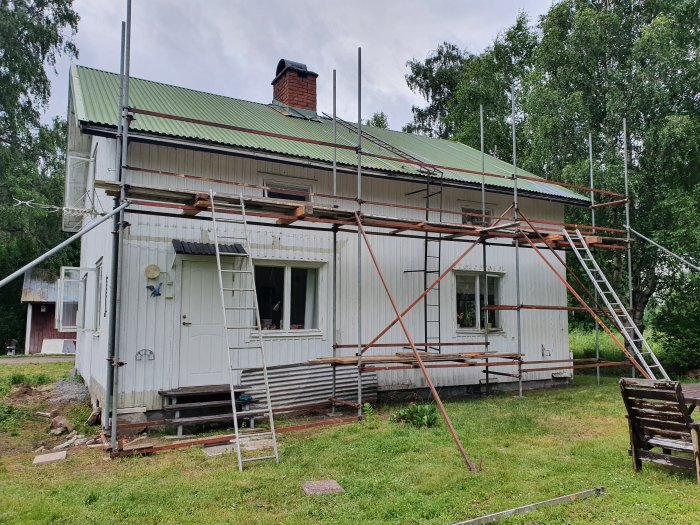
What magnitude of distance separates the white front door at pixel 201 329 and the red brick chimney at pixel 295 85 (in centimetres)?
664

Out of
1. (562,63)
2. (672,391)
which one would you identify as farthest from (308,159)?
(562,63)

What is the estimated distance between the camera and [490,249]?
12156 millimetres

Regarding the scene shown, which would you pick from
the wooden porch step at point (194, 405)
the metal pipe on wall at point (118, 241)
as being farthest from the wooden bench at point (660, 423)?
the metal pipe on wall at point (118, 241)

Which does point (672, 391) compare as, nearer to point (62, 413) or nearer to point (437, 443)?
point (437, 443)

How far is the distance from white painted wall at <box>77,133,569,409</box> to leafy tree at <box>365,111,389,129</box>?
20468 millimetres

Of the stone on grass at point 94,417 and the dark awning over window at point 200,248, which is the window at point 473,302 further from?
the stone on grass at point 94,417

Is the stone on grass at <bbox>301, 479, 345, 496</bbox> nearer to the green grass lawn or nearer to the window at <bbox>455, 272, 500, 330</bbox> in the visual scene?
the green grass lawn

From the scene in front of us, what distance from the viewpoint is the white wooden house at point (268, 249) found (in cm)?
838

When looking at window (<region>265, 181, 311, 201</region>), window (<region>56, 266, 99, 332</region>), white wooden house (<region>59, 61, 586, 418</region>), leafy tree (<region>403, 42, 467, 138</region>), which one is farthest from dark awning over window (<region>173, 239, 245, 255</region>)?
leafy tree (<region>403, 42, 467, 138</region>)

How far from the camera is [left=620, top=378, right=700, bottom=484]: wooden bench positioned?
5039 mm

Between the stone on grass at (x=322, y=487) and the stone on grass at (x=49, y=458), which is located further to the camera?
the stone on grass at (x=49, y=458)

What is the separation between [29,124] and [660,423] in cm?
2488

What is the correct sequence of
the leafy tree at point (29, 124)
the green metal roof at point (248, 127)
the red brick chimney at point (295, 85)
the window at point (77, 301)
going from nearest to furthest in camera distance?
the green metal roof at point (248, 127) → the window at point (77, 301) → the red brick chimney at point (295, 85) → the leafy tree at point (29, 124)

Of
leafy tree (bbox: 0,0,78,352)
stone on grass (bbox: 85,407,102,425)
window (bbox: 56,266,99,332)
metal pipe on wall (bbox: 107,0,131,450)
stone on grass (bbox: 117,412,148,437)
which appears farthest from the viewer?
leafy tree (bbox: 0,0,78,352)
